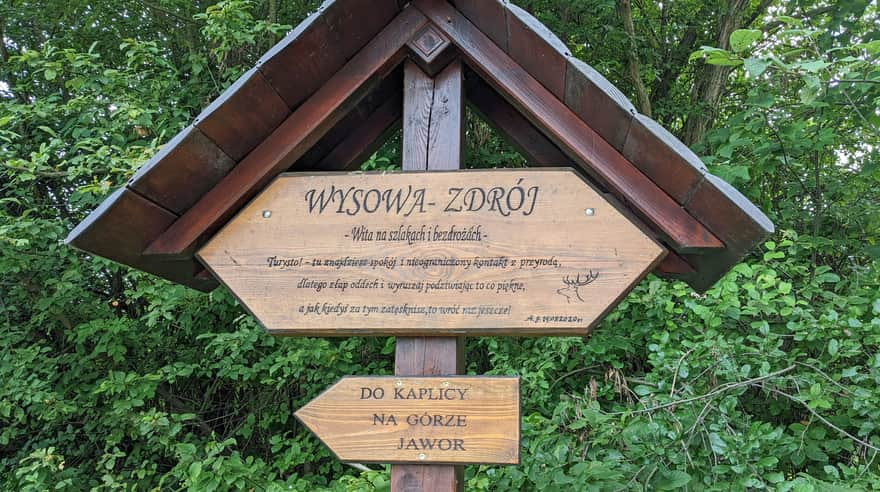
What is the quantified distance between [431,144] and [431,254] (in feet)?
1.12

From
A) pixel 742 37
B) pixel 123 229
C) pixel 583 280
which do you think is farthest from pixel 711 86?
pixel 123 229

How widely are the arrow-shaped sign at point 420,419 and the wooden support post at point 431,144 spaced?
0.04 metres

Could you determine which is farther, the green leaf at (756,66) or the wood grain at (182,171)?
the green leaf at (756,66)

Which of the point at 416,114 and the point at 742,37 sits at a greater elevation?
the point at 416,114

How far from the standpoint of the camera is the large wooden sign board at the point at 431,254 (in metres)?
1.65

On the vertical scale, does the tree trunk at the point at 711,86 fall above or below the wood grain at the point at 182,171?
below

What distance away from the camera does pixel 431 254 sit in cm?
173

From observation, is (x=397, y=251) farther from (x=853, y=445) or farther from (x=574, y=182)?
(x=853, y=445)

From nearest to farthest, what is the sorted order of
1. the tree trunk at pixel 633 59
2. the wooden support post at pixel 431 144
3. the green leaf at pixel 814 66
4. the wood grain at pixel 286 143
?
1. the wooden support post at pixel 431 144
2. the wood grain at pixel 286 143
3. the green leaf at pixel 814 66
4. the tree trunk at pixel 633 59

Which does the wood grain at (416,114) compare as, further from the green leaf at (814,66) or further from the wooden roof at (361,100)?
the green leaf at (814,66)

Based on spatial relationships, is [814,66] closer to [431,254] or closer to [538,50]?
[538,50]

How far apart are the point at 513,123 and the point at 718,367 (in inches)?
74.9

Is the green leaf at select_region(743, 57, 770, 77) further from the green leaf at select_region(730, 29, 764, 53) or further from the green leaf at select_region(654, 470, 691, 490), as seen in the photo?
the green leaf at select_region(654, 470, 691, 490)

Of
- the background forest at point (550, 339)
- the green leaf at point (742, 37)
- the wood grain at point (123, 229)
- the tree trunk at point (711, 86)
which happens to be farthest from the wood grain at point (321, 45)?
the tree trunk at point (711, 86)
